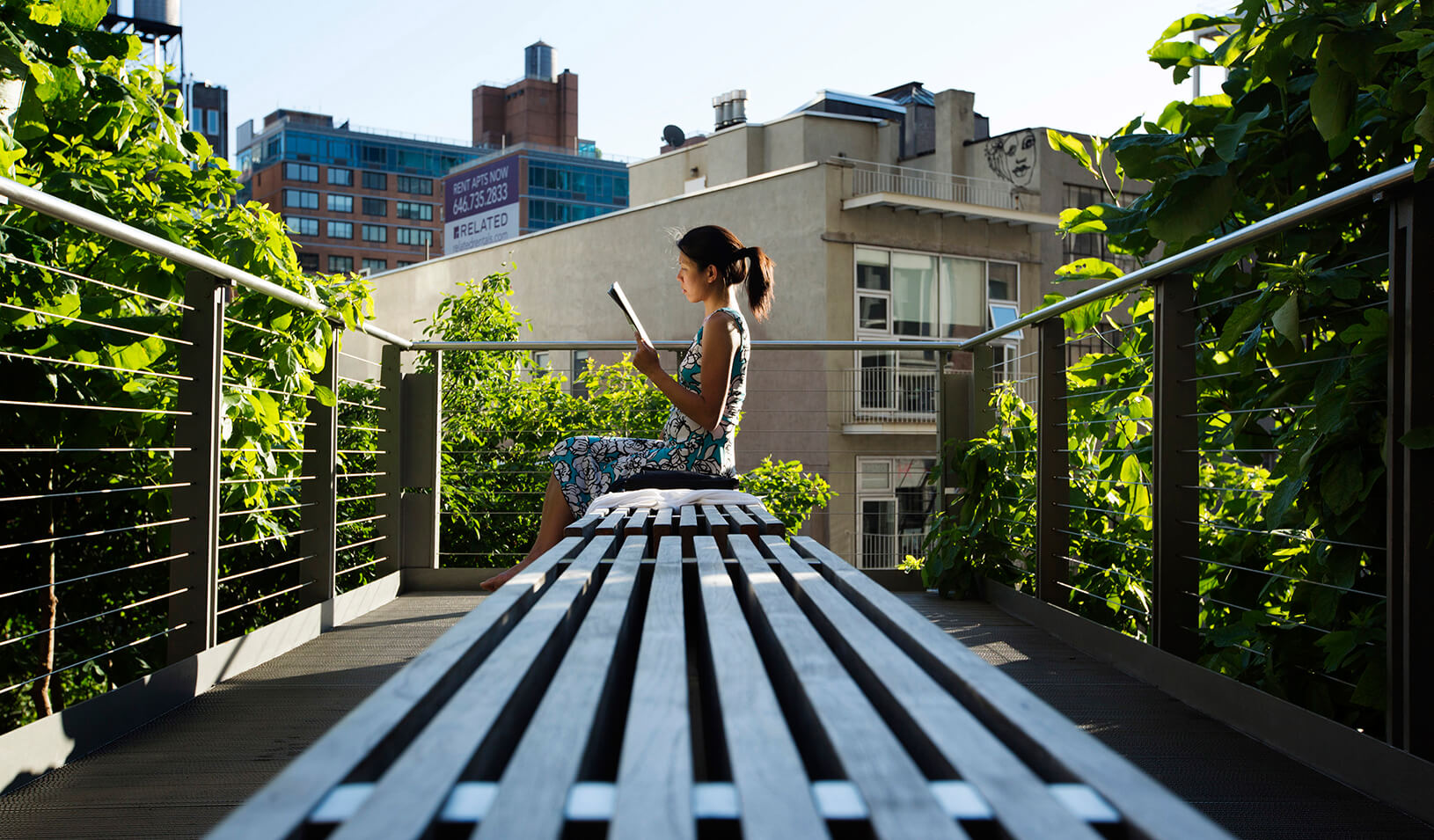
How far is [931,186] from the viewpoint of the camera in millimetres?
23531

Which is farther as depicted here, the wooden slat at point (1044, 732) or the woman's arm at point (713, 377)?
the woman's arm at point (713, 377)

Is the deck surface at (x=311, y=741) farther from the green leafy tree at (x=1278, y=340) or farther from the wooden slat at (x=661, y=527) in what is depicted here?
the wooden slat at (x=661, y=527)

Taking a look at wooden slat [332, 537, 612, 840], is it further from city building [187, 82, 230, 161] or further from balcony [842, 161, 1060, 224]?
city building [187, 82, 230, 161]

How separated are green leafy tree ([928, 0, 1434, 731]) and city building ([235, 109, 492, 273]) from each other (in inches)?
3251

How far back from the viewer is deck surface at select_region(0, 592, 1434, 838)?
180cm

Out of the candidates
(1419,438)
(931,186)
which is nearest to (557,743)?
(1419,438)

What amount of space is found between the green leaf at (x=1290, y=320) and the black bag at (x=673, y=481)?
1489mm

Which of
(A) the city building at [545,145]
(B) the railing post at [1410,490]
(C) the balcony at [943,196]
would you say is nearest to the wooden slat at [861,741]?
(B) the railing post at [1410,490]

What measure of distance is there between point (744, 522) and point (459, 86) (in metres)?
87.5

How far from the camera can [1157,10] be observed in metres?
3.19

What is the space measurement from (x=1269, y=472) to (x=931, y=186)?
21.1 meters

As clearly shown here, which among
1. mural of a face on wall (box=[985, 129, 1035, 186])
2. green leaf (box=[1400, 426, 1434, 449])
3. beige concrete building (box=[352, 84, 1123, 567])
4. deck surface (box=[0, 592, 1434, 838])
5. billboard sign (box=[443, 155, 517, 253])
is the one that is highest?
billboard sign (box=[443, 155, 517, 253])

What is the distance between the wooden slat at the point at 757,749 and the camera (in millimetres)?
667

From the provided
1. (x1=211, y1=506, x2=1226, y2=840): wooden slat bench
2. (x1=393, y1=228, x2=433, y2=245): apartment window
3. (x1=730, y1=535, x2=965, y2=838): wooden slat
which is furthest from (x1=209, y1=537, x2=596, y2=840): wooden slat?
(x1=393, y1=228, x2=433, y2=245): apartment window
